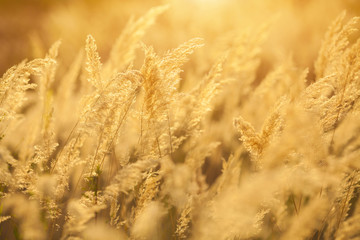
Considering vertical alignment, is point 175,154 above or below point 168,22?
below

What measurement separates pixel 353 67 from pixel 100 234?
152 centimetres

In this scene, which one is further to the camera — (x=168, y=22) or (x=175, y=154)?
(x=168, y=22)

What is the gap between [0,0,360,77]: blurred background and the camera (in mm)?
5691

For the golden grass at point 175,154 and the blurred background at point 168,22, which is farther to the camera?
the blurred background at point 168,22

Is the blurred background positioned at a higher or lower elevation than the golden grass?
higher

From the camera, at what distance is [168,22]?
7520mm

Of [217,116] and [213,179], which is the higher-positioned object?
[217,116]

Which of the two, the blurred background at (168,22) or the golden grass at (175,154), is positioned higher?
the blurred background at (168,22)

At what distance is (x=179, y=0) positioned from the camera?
272 inches

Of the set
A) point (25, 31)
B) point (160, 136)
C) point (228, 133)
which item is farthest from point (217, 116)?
point (25, 31)

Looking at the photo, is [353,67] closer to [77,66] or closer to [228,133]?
[228,133]

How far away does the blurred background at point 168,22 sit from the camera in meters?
5.69

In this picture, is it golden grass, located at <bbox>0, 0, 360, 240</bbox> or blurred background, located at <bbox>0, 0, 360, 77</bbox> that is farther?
blurred background, located at <bbox>0, 0, 360, 77</bbox>

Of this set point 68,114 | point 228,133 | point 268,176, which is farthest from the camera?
point 228,133
